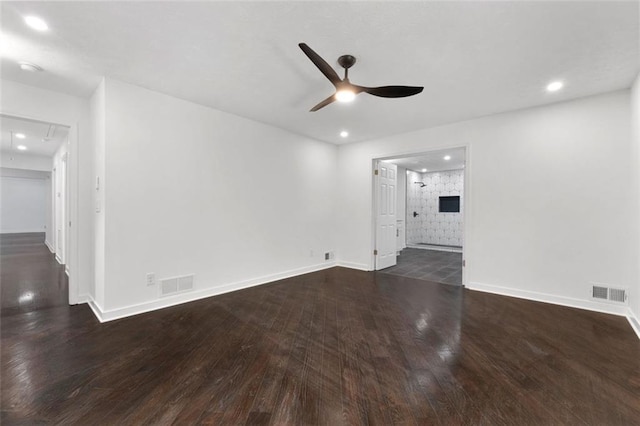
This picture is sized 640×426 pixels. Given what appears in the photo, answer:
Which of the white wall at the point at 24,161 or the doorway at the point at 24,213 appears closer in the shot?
the doorway at the point at 24,213

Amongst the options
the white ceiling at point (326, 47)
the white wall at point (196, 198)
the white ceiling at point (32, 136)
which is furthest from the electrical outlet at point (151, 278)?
the white ceiling at point (32, 136)

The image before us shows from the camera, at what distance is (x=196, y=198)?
12.3 feet

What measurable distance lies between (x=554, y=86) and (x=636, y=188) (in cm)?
141

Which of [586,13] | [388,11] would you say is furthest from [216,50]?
[586,13]

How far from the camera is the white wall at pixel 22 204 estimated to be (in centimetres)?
1093

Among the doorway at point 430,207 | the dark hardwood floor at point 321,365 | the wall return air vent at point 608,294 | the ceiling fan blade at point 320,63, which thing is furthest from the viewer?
the doorway at point 430,207

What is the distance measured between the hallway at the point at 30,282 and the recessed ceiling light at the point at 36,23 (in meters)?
3.08

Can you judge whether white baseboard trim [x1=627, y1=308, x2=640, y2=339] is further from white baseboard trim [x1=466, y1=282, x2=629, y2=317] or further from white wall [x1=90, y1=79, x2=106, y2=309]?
white wall [x1=90, y1=79, x2=106, y2=309]

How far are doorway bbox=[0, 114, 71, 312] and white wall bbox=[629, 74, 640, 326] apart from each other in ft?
21.8

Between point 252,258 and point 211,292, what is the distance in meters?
0.81

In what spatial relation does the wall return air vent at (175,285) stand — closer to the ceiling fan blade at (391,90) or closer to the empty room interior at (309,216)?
the empty room interior at (309,216)

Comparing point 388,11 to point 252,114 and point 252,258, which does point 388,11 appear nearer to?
point 252,114

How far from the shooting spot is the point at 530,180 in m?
3.81

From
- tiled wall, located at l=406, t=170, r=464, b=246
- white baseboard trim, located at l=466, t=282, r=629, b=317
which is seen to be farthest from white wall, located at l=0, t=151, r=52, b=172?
white baseboard trim, located at l=466, t=282, r=629, b=317
